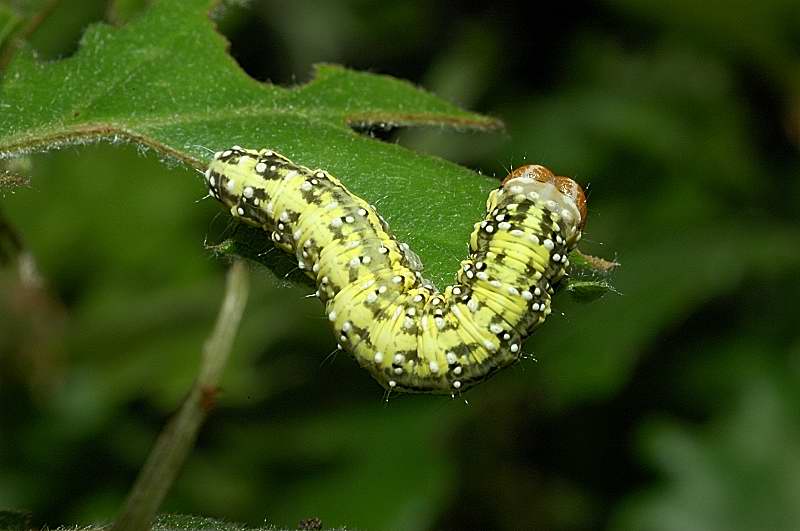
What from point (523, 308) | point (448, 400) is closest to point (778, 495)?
point (448, 400)

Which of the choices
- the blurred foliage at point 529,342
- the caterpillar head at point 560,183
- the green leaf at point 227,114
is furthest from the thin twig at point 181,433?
the blurred foliage at point 529,342

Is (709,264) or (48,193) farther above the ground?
(709,264)

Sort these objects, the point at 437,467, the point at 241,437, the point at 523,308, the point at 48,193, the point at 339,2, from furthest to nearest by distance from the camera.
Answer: the point at 339,2 < the point at 48,193 < the point at 241,437 < the point at 437,467 < the point at 523,308

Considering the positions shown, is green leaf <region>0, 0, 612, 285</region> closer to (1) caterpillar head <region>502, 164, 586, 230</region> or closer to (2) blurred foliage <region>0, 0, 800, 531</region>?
(1) caterpillar head <region>502, 164, 586, 230</region>

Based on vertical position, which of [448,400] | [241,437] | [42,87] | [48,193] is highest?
[42,87]

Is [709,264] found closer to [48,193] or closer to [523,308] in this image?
[523,308]

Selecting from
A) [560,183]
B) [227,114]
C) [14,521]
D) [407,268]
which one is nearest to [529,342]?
A: [560,183]

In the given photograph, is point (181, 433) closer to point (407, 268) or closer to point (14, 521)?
point (14, 521)

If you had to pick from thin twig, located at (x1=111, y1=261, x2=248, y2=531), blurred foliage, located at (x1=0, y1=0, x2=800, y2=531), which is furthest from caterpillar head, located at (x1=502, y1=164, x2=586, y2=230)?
blurred foliage, located at (x1=0, y1=0, x2=800, y2=531)
